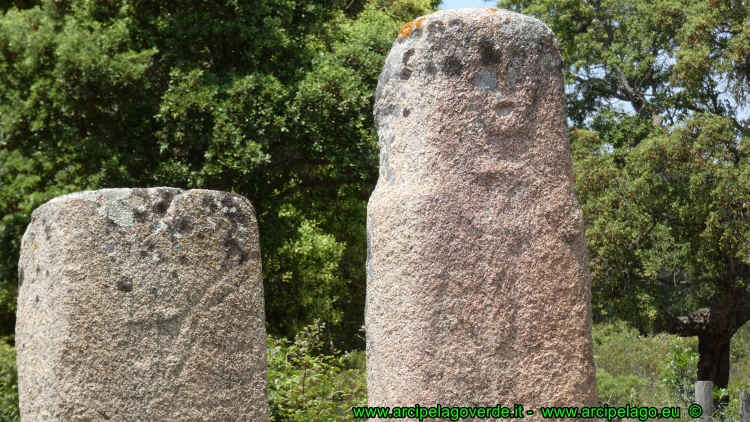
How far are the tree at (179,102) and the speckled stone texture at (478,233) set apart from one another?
818 centimetres

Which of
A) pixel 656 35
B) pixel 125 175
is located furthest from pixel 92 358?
pixel 656 35

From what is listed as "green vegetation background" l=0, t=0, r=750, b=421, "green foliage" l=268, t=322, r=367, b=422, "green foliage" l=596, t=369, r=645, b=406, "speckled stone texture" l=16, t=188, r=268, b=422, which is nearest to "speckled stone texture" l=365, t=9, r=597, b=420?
"speckled stone texture" l=16, t=188, r=268, b=422

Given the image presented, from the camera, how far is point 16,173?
1196 cm

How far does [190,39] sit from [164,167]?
186 cm

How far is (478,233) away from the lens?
3133 mm

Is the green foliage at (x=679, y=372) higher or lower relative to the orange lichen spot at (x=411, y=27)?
lower

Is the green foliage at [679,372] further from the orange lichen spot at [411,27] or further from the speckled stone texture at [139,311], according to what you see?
the orange lichen spot at [411,27]

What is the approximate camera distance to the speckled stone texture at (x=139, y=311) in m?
3.80

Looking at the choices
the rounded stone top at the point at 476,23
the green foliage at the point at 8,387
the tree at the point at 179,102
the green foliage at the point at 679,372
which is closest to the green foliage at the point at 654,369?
the green foliage at the point at 679,372

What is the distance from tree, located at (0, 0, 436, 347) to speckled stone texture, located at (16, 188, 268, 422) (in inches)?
287

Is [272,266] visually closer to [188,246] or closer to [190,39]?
[190,39]

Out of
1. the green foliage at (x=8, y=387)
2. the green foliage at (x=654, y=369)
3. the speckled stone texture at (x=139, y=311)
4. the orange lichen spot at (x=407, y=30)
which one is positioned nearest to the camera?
the orange lichen spot at (x=407, y=30)

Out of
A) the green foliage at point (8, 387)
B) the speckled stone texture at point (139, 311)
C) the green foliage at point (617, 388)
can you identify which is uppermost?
the speckled stone texture at point (139, 311)

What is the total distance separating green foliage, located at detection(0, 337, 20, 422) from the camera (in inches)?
339
